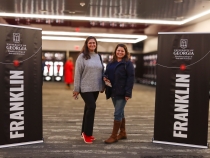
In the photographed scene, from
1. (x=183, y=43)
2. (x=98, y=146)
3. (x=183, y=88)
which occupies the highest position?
(x=183, y=43)

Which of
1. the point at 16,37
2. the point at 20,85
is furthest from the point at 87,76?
the point at 16,37

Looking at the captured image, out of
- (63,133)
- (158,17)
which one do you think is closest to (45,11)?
(158,17)

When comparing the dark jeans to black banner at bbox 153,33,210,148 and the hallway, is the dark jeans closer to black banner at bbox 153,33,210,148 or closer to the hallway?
the hallway

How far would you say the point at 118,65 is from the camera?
365 centimetres

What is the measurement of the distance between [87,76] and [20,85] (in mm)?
931

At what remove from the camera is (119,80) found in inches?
143

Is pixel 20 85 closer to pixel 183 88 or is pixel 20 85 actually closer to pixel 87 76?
pixel 87 76

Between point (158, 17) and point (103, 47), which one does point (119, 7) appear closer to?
point (158, 17)

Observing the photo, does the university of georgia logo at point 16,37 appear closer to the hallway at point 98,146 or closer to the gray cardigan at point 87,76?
the gray cardigan at point 87,76

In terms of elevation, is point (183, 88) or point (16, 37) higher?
point (16, 37)

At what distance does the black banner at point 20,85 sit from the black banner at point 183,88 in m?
1.78

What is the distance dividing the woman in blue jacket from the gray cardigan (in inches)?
A: 5.8

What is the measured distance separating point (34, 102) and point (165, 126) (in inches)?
76.3

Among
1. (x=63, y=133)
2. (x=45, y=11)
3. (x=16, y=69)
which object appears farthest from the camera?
(x=45, y=11)
